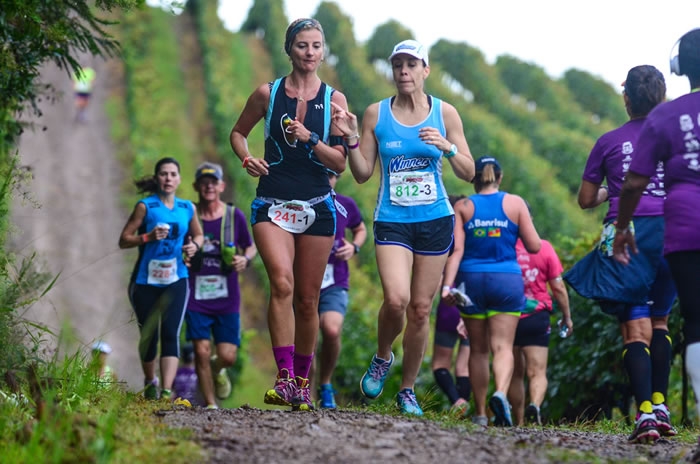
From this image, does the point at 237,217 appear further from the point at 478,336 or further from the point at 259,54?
the point at 259,54

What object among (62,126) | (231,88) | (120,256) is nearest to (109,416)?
(120,256)

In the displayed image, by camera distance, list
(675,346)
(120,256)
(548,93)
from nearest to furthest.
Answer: (675,346) < (120,256) < (548,93)

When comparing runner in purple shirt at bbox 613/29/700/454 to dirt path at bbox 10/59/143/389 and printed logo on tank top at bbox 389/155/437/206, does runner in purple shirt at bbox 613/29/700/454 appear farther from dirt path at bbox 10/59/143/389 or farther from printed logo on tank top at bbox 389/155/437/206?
dirt path at bbox 10/59/143/389

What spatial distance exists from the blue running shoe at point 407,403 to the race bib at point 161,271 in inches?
106

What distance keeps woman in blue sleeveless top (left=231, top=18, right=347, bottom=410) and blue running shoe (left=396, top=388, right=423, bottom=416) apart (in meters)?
0.68

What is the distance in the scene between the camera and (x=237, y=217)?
10008mm

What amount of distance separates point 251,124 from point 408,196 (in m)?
1.16

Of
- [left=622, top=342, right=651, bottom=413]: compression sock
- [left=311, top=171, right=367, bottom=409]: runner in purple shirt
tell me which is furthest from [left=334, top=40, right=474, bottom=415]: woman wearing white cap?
[left=311, top=171, right=367, bottom=409]: runner in purple shirt

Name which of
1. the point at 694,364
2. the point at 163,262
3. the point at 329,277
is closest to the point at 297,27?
the point at 163,262

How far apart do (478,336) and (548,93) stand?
49.7 m

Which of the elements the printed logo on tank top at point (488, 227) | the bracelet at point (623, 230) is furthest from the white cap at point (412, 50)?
the bracelet at point (623, 230)

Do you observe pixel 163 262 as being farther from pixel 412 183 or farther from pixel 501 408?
pixel 501 408

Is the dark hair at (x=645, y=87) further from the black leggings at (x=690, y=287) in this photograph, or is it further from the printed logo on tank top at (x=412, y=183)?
the black leggings at (x=690, y=287)

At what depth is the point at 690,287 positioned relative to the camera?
17.1 ft
